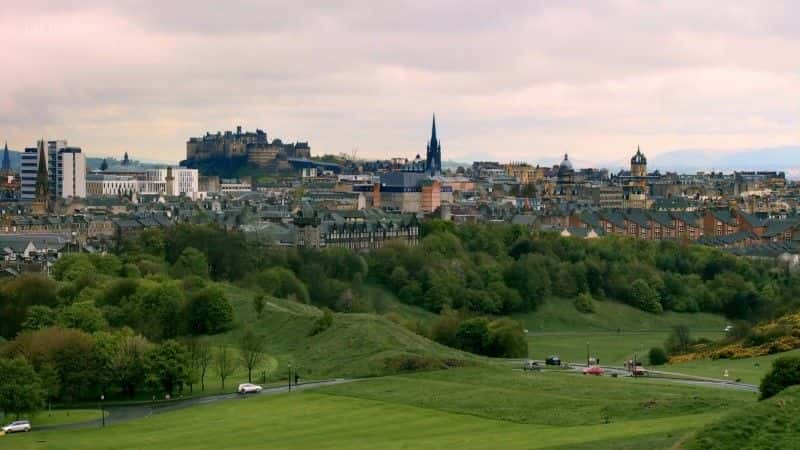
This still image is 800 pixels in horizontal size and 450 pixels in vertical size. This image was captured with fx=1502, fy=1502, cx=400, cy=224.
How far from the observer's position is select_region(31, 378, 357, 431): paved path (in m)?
51.1

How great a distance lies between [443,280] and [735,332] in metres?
31.2

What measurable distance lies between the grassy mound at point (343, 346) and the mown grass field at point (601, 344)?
11.9 meters

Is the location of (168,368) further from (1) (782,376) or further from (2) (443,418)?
(1) (782,376)

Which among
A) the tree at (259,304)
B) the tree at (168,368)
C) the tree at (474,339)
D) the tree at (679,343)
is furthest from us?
the tree at (259,304)

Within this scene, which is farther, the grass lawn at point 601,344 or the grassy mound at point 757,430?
the grass lawn at point 601,344

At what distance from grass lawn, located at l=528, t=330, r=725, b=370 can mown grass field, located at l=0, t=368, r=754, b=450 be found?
22.5m

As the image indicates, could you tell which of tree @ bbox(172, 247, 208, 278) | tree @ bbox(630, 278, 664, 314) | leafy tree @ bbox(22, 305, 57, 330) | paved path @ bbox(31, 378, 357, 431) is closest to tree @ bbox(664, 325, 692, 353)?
paved path @ bbox(31, 378, 357, 431)

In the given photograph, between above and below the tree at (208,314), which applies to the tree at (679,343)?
below

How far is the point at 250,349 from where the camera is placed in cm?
6381

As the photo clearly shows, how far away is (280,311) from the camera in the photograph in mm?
76500

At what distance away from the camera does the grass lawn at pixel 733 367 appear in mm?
54656

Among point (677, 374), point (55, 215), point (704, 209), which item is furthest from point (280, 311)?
point (704, 209)

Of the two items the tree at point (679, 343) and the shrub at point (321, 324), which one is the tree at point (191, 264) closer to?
the shrub at point (321, 324)

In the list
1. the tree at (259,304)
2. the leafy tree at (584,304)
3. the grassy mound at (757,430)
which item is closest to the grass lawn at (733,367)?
the grassy mound at (757,430)
